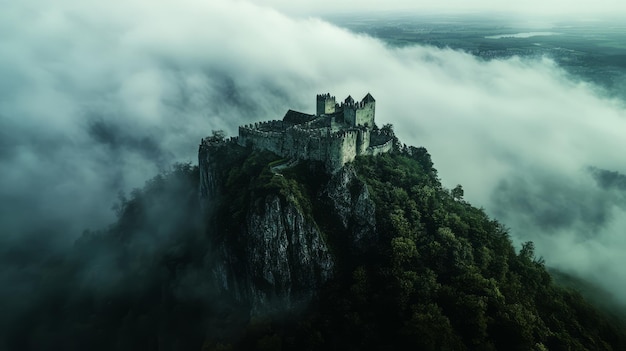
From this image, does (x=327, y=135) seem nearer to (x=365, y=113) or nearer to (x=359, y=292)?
(x=365, y=113)

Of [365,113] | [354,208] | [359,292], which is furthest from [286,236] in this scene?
[365,113]

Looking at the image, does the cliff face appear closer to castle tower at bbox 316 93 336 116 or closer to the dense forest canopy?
the dense forest canopy

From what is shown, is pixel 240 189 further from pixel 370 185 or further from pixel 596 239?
pixel 596 239

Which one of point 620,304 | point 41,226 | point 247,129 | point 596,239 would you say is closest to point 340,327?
point 247,129

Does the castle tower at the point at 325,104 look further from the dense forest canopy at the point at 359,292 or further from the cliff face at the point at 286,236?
the cliff face at the point at 286,236

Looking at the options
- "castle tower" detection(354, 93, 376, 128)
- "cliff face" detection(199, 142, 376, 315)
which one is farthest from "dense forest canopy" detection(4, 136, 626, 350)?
"castle tower" detection(354, 93, 376, 128)

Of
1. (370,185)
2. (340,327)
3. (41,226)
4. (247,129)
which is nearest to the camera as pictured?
(340,327)
